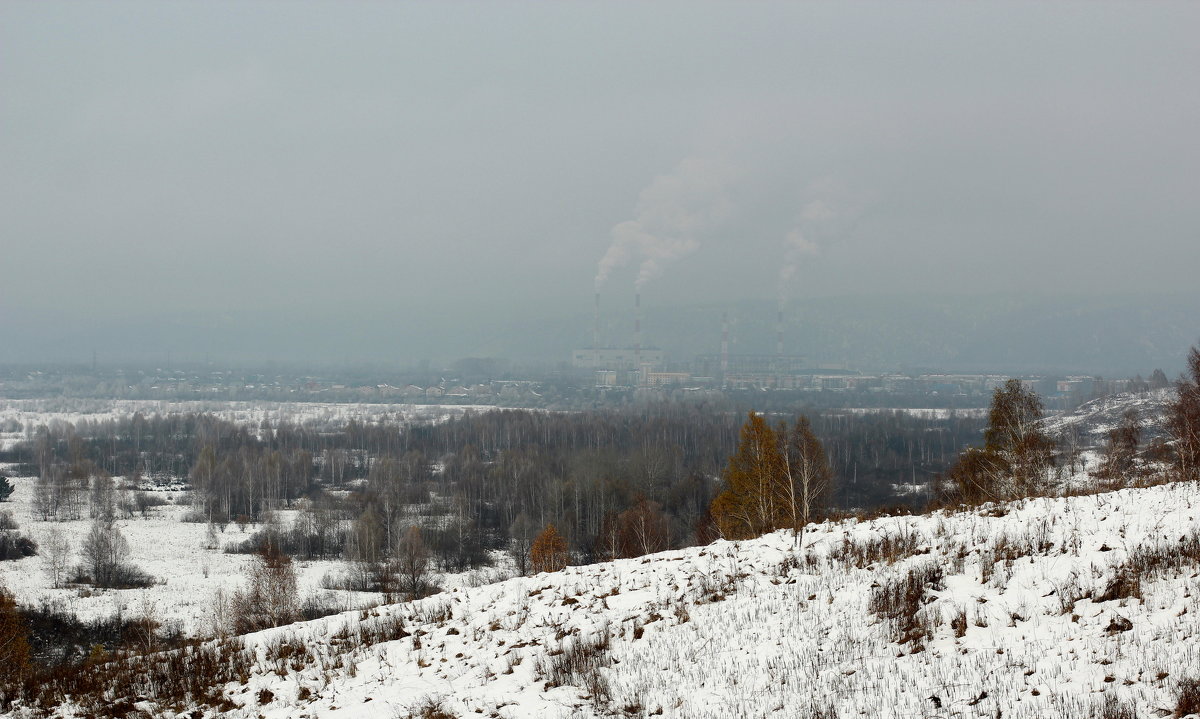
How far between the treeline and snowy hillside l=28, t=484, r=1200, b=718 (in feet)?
89.3

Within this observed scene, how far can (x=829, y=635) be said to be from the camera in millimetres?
8406

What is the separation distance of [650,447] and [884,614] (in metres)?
83.3

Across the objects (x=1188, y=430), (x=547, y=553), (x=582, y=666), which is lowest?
(x=547, y=553)

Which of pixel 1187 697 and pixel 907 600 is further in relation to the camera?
Answer: pixel 907 600

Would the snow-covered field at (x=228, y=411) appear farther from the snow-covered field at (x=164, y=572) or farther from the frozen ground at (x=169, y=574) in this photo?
the frozen ground at (x=169, y=574)

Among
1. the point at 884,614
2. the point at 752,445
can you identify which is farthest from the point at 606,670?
the point at 752,445

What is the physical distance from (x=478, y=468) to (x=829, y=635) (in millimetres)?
79989

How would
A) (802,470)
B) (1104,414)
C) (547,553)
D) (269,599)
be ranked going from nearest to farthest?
(802,470) < (269,599) < (547,553) < (1104,414)

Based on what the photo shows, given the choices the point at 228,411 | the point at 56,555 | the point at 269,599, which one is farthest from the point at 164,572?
the point at 228,411

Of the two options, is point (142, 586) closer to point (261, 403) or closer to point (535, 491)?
point (535, 491)

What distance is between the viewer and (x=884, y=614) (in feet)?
28.0

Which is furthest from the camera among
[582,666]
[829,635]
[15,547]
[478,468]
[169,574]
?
[478,468]

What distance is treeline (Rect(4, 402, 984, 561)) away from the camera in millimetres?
61781

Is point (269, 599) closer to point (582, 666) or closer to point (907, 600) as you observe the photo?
point (582, 666)
